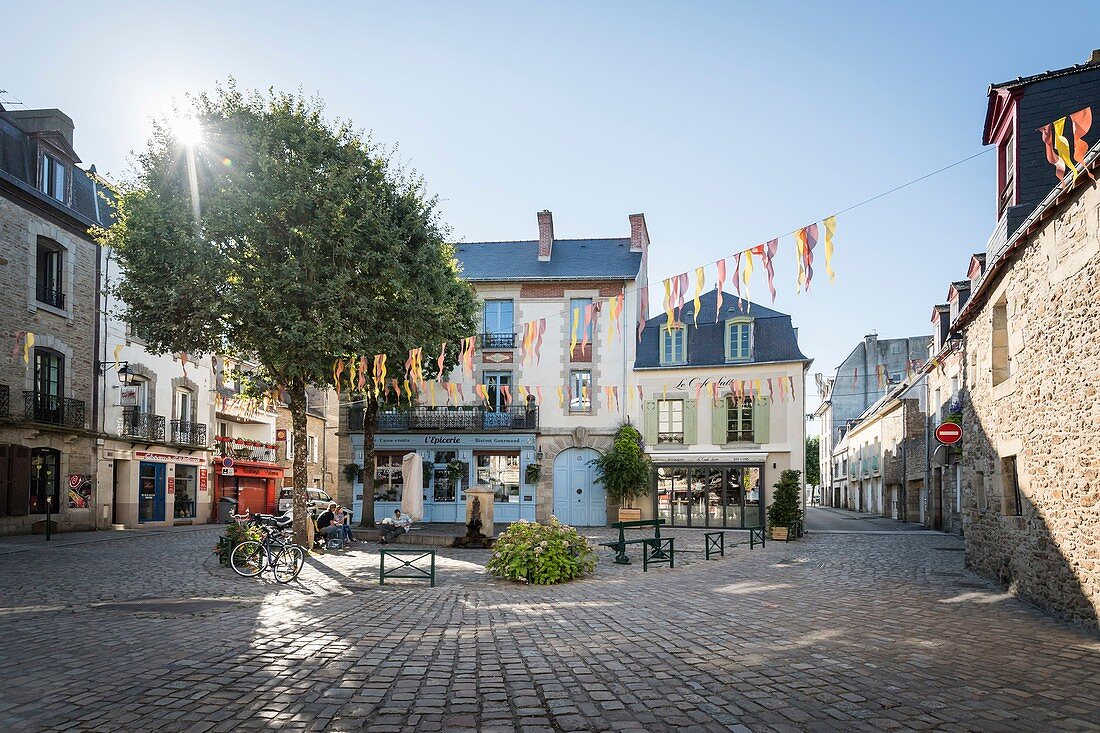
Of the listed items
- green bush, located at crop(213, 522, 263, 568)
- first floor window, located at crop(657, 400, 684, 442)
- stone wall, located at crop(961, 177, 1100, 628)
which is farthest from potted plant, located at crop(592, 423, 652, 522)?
green bush, located at crop(213, 522, 263, 568)

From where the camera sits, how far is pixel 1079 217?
25.8ft

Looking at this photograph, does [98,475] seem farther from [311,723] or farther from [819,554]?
[311,723]

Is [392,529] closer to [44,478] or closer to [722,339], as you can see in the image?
[44,478]

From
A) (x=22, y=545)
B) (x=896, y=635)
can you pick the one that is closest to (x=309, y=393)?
(x=22, y=545)

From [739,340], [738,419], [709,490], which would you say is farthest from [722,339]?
[709,490]

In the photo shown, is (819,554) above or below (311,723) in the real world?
below

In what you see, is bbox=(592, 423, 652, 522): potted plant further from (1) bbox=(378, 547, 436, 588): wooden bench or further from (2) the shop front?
(1) bbox=(378, 547, 436, 588): wooden bench

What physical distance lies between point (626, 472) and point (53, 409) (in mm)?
16255

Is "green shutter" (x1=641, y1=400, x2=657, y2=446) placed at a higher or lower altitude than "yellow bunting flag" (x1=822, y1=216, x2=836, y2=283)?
lower

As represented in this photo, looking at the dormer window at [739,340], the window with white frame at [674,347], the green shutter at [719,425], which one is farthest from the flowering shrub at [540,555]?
the dormer window at [739,340]

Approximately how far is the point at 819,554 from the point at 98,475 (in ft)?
65.5

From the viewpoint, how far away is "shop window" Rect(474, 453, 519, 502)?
25922mm

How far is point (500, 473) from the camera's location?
26.1 metres

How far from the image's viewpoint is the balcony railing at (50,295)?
2089 cm
